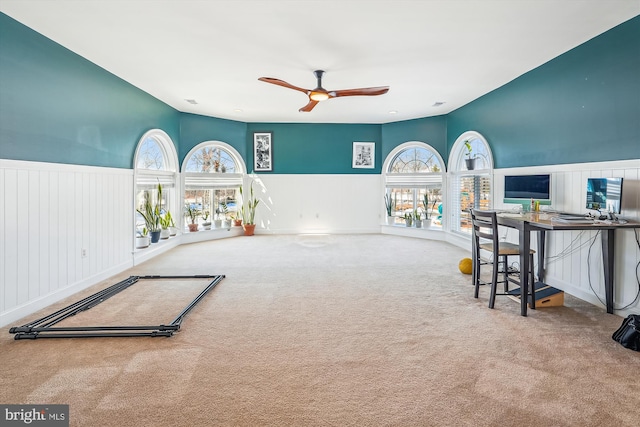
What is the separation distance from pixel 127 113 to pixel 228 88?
1.49m

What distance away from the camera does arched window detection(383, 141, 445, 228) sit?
7434 millimetres

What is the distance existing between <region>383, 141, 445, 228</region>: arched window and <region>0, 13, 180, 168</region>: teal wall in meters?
5.41

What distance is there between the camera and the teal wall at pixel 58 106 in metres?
3.00

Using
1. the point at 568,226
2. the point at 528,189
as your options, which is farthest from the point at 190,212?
the point at 568,226

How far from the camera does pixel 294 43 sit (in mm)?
3551

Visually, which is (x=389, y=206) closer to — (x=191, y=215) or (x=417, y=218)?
(x=417, y=218)

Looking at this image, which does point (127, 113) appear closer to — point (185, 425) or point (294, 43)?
point (294, 43)

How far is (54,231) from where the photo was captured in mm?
3482

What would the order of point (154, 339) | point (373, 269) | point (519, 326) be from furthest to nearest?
1. point (373, 269)
2. point (519, 326)
3. point (154, 339)

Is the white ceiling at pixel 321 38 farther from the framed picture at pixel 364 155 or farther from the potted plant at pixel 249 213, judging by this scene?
the potted plant at pixel 249 213

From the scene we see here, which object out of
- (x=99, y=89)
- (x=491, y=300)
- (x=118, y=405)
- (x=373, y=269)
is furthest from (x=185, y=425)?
(x=99, y=89)

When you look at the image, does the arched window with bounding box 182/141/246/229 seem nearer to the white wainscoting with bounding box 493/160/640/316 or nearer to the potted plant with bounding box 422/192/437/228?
the potted plant with bounding box 422/192/437/228

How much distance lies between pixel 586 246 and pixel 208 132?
6.76 metres

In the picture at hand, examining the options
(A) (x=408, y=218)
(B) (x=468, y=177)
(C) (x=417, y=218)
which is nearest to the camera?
(B) (x=468, y=177)
